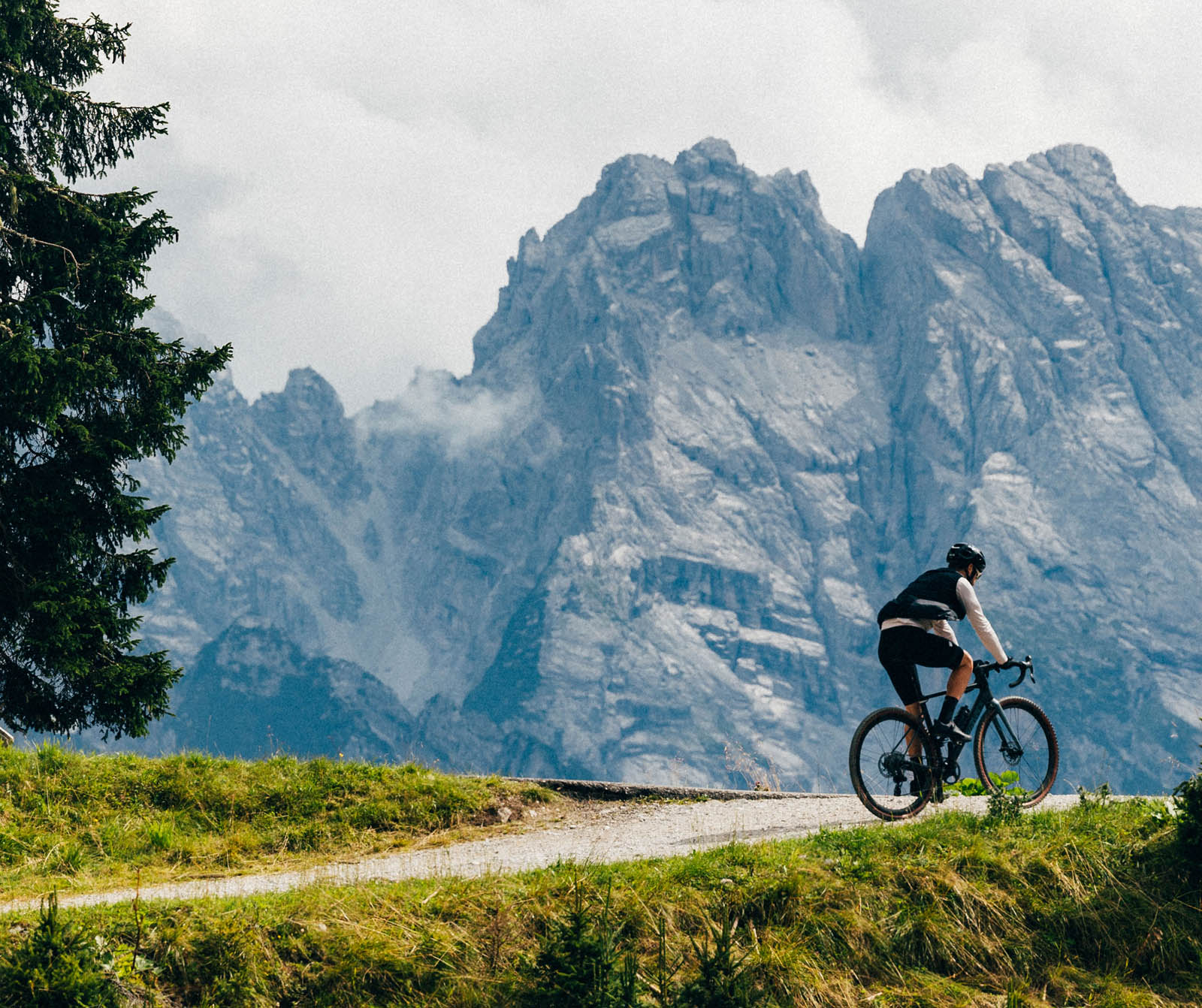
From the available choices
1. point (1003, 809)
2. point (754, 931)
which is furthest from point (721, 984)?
point (1003, 809)

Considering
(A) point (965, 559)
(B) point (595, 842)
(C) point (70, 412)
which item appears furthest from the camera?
(C) point (70, 412)

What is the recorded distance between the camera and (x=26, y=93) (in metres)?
17.1

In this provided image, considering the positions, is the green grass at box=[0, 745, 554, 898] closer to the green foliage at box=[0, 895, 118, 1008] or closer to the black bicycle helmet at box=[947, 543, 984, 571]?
the green foliage at box=[0, 895, 118, 1008]

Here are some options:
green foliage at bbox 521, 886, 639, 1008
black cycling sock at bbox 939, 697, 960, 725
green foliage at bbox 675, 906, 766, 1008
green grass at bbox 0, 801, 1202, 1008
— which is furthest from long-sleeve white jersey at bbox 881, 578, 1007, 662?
green foliage at bbox 521, 886, 639, 1008

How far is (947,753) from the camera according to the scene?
452 inches

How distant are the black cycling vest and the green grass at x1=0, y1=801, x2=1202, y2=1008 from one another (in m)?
2.33

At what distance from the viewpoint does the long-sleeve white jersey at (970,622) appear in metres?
11.2

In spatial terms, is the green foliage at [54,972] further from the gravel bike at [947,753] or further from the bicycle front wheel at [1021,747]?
the bicycle front wheel at [1021,747]

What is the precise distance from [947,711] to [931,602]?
1089 millimetres

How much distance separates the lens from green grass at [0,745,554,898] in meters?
10.4

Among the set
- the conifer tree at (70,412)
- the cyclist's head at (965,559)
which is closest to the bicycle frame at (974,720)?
the cyclist's head at (965,559)

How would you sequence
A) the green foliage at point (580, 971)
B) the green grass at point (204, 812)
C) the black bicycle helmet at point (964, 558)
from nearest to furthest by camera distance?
the green foliage at point (580, 971) → the green grass at point (204, 812) → the black bicycle helmet at point (964, 558)

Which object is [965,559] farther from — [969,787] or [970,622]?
[969,787]

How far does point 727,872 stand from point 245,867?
4.61m
